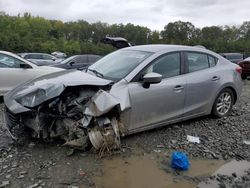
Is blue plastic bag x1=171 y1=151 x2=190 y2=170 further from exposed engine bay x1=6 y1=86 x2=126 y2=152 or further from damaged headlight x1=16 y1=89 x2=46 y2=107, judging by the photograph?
damaged headlight x1=16 y1=89 x2=46 y2=107

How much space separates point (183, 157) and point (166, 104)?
3.93 ft

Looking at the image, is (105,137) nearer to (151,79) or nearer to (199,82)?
(151,79)

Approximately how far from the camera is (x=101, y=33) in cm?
9075

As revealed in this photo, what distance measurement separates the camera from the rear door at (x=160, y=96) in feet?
16.6

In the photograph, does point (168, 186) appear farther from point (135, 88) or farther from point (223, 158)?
point (135, 88)

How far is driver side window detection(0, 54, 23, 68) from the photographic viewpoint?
8.36 metres

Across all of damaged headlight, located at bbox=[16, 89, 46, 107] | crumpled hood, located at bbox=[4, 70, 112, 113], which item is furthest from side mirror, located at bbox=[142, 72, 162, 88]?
damaged headlight, located at bbox=[16, 89, 46, 107]

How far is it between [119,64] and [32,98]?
5.61 ft

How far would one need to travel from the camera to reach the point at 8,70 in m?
8.27

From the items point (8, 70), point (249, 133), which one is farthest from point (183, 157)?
point (8, 70)

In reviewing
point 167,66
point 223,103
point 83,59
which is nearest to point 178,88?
point 167,66

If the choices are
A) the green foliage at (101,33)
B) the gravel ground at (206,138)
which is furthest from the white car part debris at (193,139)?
the green foliage at (101,33)

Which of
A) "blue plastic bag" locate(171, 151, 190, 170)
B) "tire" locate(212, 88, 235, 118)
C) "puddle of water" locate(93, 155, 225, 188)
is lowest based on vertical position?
"puddle of water" locate(93, 155, 225, 188)

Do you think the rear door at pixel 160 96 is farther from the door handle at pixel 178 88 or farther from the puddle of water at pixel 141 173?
the puddle of water at pixel 141 173
